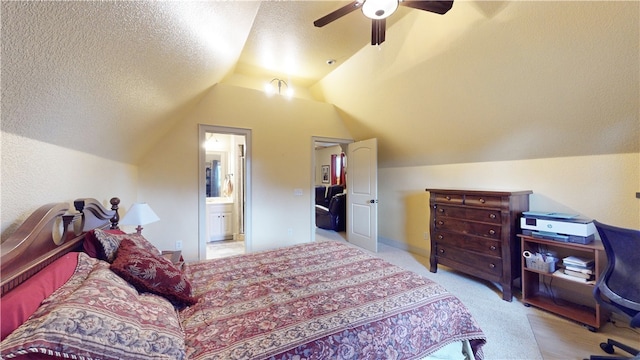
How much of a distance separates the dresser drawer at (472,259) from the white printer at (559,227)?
1.51ft

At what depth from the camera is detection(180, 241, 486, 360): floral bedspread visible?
1.07 meters

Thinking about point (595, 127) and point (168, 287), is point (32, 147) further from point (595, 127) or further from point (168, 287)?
point (595, 127)

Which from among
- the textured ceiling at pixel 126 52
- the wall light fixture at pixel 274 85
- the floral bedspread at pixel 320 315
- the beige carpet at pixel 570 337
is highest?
the wall light fixture at pixel 274 85

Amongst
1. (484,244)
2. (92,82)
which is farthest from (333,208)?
(92,82)

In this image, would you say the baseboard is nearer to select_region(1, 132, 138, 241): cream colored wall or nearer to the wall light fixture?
the wall light fixture

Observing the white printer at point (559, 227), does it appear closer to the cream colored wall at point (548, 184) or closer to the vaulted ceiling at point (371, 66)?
the cream colored wall at point (548, 184)

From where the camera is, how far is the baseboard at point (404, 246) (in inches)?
160

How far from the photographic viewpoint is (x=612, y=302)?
1658 mm

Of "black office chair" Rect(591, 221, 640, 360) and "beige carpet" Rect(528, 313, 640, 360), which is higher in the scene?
"black office chair" Rect(591, 221, 640, 360)

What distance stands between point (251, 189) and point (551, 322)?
373cm

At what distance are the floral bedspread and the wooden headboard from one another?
2.07 feet

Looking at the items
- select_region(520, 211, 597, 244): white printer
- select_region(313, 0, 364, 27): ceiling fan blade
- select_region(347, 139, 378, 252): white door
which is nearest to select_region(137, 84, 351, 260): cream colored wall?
select_region(347, 139, 378, 252): white door

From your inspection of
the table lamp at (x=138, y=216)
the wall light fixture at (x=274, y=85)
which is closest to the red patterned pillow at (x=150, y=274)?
the table lamp at (x=138, y=216)

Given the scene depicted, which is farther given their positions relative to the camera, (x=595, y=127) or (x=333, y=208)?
(x=333, y=208)
